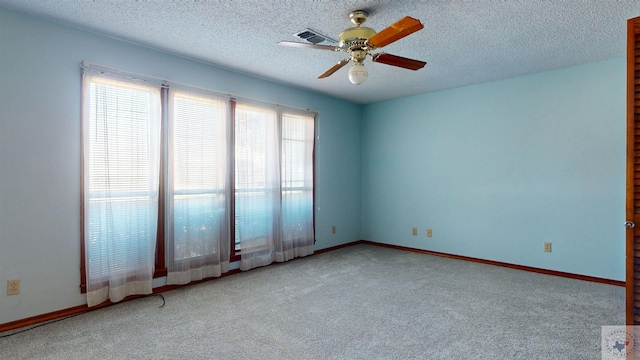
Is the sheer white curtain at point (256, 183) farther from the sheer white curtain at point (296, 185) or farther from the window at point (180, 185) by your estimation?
the sheer white curtain at point (296, 185)

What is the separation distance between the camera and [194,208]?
360cm

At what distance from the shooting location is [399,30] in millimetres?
2062

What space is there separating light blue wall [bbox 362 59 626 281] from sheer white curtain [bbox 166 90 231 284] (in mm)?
2853

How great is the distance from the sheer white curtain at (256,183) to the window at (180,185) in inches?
0.5

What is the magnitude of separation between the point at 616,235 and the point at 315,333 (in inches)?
137

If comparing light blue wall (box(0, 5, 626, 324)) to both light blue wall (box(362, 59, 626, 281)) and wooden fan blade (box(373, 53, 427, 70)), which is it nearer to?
light blue wall (box(362, 59, 626, 281))

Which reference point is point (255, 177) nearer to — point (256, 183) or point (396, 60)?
point (256, 183)

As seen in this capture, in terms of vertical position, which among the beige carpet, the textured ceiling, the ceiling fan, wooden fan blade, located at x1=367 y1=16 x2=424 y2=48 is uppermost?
the textured ceiling

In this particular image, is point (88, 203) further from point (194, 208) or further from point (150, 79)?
point (150, 79)

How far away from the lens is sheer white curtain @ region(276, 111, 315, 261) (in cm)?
457

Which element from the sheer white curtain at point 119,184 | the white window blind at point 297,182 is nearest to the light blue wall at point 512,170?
the white window blind at point 297,182

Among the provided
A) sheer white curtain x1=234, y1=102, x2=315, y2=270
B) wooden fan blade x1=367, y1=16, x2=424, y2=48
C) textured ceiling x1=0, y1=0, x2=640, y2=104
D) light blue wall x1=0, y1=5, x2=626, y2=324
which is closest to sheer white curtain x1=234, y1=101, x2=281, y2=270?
sheer white curtain x1=234, y1=102, x2=315, y2=270

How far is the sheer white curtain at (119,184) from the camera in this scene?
2.90m

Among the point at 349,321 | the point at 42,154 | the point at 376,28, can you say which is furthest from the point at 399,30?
the point at 42,154
